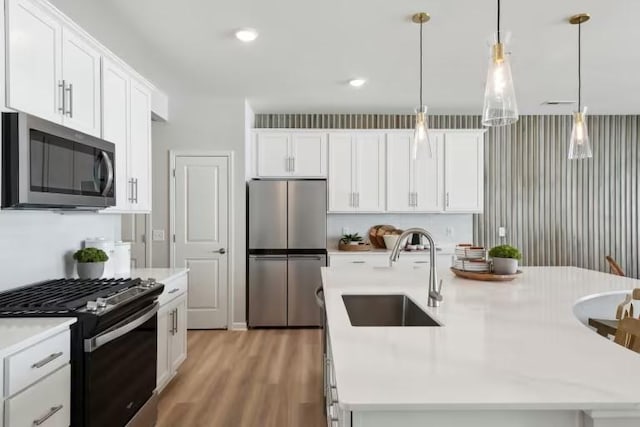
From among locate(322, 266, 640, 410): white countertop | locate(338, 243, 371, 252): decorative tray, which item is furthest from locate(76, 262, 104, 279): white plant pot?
locate(338, 243, 371, 252): decorative tray

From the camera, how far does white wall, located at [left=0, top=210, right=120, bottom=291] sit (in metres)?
2.21

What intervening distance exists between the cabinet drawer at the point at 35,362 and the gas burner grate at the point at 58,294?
0.51ft

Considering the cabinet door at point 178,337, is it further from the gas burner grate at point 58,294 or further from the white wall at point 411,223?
the white wall at point 411,223

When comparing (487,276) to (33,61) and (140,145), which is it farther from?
(33,61)

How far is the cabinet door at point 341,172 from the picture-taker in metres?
5.14

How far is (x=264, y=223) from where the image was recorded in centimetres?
485

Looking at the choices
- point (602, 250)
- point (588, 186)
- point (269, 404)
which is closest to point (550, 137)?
point (588, 186)

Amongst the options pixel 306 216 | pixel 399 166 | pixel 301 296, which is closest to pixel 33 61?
pixel 306 216

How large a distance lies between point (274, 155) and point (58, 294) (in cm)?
332

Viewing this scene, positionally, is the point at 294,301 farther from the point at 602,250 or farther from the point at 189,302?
the point at 602,250

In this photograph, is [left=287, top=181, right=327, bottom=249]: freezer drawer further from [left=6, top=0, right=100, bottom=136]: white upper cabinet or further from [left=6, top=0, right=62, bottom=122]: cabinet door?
[left=6, top=0, right=62, bottom=122]: cabinet door

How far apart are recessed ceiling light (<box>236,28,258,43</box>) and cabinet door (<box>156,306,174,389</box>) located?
77.8 inches

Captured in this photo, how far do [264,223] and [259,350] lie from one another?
139 cm

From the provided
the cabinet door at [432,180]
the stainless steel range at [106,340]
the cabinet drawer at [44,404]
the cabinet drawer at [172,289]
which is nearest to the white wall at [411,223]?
the cabinet door at [432,180]
